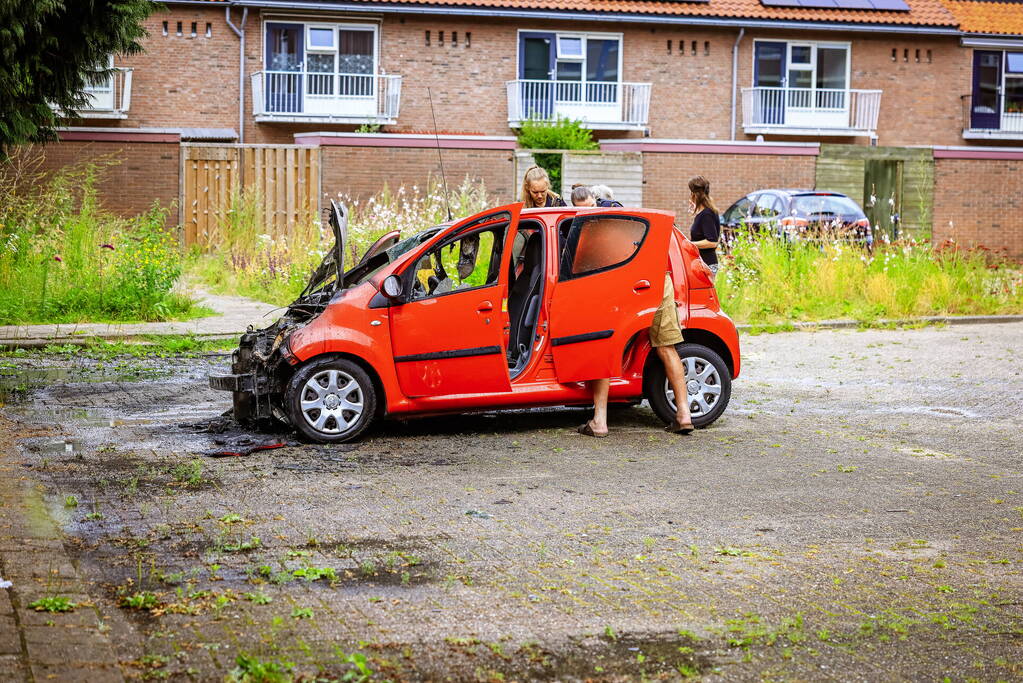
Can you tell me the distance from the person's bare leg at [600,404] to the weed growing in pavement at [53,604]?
4.82m

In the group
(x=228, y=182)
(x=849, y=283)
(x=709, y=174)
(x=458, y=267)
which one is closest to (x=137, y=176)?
(x=228, y=182)

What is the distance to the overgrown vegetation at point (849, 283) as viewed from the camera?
1695 centimetres

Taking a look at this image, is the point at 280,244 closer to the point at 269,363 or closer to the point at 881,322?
the point at 881,322

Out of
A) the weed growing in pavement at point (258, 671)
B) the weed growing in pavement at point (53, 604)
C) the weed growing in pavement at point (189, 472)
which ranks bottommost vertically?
the weed growing in pavement at point (258, 671)

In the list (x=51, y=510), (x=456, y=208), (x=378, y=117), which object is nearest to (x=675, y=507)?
(x=51, y=510)

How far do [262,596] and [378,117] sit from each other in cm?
3105

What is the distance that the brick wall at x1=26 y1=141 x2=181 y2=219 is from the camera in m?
22.9

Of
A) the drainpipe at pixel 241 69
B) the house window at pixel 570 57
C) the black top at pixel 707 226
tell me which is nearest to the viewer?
the black top at pixel 707 226

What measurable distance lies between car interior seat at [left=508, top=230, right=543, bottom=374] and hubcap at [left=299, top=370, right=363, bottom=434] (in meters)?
1.19

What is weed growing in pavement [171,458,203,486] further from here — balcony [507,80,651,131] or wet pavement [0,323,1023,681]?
balcony [507,80,651,131]

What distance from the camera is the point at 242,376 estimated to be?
350 inches

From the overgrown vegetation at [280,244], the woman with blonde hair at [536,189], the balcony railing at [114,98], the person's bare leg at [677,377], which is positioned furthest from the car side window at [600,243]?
the balcony railing at [114,98]

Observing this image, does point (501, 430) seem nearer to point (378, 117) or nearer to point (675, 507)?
point (675, 507)

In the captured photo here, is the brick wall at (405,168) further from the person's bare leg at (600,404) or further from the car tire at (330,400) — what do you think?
the car tire at (330,400)
